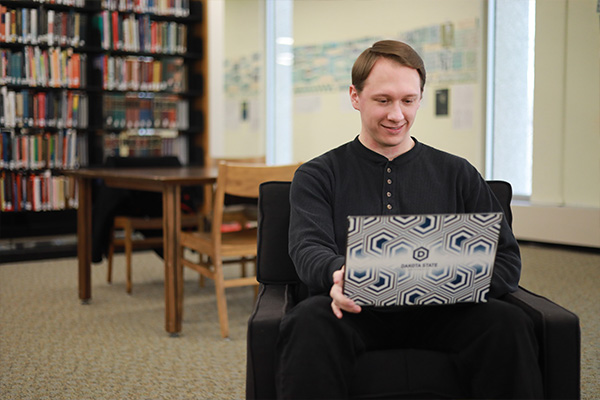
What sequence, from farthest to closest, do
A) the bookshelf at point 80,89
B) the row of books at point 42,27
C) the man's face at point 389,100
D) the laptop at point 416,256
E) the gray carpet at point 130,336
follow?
1. the bookshelf at point 80,89
2. the row of books at point 42,27
3. the gray carpet at point 130,336
4. the man's face at point 389,100
5. the laptop at point 416,256

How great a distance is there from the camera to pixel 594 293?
3.61m

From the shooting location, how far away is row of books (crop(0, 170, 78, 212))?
5379mm

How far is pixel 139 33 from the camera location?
5.84 m

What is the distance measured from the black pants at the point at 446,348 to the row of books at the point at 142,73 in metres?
4.80

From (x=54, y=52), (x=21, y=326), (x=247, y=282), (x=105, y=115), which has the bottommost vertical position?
(x=21, y=326)

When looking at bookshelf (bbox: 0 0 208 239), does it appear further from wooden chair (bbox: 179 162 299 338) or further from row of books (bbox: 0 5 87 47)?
wooden chair (bbox: 179 162 299 338)

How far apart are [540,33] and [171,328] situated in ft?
10.4

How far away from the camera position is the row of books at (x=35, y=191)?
5.38 meters

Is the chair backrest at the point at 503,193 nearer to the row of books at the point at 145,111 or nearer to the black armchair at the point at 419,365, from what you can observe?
the black armchair at the point at 419,365

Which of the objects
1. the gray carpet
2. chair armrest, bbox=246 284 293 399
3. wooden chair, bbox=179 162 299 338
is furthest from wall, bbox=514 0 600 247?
chair armrest, bbox=246 284 293 399

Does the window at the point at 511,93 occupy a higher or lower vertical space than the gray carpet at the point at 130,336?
higher

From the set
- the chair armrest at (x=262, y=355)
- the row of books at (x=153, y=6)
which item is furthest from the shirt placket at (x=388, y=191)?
the row of books at (x=153, y=6)

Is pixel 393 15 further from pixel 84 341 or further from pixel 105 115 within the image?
pixel 84 341

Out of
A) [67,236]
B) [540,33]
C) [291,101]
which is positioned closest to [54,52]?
[67,236]
